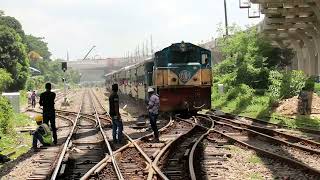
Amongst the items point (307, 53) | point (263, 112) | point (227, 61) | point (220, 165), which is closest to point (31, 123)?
point (263, 112)

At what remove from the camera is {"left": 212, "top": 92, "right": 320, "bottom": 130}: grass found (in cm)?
2063

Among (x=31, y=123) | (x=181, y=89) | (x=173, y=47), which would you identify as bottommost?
(x=31, y=123)

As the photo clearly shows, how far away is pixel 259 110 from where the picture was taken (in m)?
28.2

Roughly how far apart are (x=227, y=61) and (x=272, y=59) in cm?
401

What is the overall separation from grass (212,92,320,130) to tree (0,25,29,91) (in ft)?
93.8

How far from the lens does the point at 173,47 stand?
23.3 metres

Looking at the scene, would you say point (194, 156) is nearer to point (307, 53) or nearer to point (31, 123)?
point (31, 123)

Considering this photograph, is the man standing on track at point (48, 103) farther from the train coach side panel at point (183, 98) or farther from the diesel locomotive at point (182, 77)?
the train coach side panel at point (183, 98)

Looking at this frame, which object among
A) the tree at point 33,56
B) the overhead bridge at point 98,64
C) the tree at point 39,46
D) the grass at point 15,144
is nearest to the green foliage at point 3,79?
the grass at point 15,144

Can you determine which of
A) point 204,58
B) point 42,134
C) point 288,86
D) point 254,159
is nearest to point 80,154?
point 42,134

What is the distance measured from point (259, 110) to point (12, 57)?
133 feet

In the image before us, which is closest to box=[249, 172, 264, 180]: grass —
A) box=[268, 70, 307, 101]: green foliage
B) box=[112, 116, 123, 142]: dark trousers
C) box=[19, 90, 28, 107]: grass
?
box=[112, 116, 123, 142]: dark trousers

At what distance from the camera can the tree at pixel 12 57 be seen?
59.2 meters

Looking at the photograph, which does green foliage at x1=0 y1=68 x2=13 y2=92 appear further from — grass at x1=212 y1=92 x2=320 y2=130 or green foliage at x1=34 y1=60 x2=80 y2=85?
green foliage at x1=34 y1=60 x2=80 y2=85
